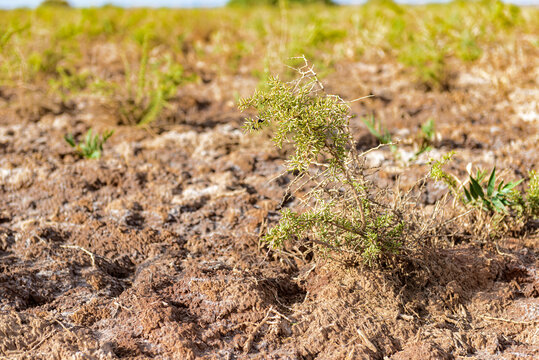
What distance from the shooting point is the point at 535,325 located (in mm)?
1955

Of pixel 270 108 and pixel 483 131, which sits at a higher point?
pixel 270 108

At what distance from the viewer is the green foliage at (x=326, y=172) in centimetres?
179

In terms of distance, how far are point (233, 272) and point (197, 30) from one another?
4.51 metres

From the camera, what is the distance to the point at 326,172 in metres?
2.01

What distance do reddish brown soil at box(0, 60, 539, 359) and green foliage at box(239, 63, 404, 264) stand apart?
0.18 metres

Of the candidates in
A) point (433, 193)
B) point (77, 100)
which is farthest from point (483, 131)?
→ point (77, 100)

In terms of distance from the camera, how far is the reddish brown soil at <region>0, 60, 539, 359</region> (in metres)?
1.87

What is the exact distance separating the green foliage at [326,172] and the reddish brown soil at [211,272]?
0.18 meters

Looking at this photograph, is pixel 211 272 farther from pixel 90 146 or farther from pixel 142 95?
pixel 142 95

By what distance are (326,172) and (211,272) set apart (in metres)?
0.68

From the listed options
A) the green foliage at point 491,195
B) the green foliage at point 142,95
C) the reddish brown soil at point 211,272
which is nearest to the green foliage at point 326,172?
the reddish brown soil at point 211,272

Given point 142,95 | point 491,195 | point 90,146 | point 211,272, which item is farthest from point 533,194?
point 142,95

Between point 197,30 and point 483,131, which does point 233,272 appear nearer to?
point 483,131

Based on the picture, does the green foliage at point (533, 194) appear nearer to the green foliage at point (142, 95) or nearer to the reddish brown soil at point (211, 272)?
the reddish brown soil at point (211, 272)
